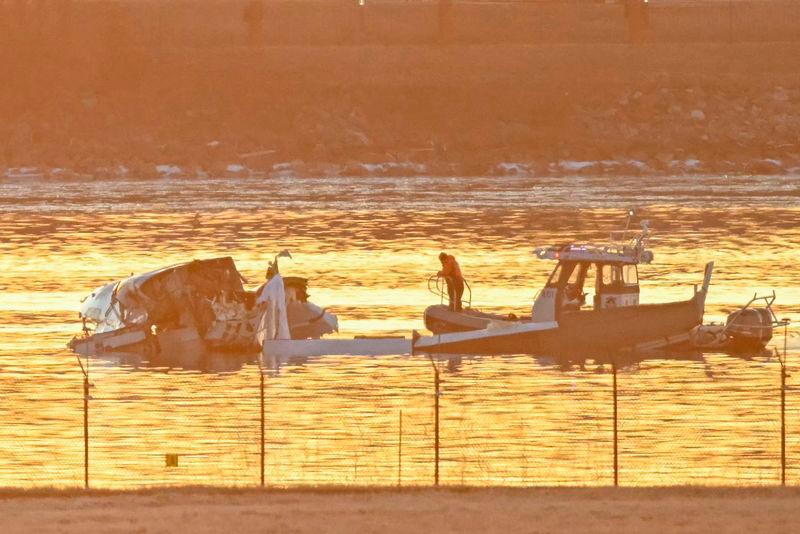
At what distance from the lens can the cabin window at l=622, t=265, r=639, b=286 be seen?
4372cm

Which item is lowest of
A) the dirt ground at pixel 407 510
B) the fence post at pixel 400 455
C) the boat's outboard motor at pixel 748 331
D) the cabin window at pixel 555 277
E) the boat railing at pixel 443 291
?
the dirt ground at pixel 407 510

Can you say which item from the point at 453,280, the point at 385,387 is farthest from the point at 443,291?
the point at 385,387

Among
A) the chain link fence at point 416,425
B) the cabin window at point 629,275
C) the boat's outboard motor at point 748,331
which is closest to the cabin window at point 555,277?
the cabin window at point 629,275

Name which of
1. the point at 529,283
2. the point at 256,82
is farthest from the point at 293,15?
the point at 529,283

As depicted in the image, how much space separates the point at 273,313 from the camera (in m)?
44.5

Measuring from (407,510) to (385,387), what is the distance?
13.1 meters

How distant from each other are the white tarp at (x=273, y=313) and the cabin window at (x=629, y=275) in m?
7.02

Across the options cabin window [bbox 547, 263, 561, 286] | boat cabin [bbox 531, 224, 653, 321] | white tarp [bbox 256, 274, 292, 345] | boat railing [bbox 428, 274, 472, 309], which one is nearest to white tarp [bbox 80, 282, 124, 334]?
white tarp [bbox 256, 274, 292, 345]

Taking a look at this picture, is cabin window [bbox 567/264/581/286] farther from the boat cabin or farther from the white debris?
the white debris

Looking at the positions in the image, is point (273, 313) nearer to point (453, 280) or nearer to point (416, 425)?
point (453, 280)

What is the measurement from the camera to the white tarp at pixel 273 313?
145ft

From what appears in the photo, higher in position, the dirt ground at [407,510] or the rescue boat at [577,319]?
the rescue boat at [577,319]

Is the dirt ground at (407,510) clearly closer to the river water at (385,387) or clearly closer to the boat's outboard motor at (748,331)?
the river water at (385,387)

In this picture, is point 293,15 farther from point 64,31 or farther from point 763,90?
point 763,90
